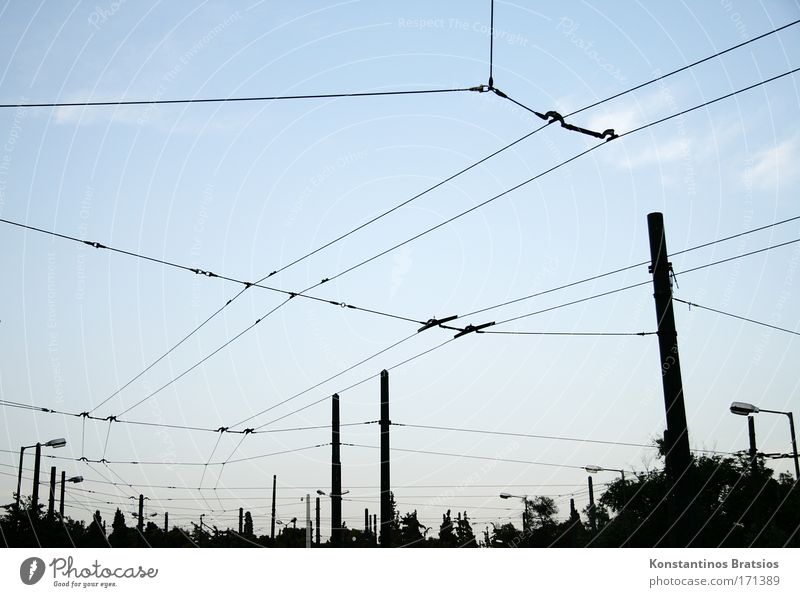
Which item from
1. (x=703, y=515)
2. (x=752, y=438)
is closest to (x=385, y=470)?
(x=703, y=515)

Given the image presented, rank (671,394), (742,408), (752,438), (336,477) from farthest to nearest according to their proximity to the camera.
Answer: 1. (752,438)
2. (336,477)
3. (742,408)
4. (671,394)

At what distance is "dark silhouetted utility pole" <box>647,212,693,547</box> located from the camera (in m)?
12.7

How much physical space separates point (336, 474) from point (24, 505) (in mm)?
20558

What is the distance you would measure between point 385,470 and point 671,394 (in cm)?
1385

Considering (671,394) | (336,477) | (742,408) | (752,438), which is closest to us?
(671,394)

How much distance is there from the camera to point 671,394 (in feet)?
43.7

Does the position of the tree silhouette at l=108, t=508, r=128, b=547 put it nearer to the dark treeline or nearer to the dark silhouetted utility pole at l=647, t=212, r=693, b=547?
the dark treeline

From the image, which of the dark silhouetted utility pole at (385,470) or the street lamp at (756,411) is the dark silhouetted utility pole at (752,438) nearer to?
the street lamp at (756,411)

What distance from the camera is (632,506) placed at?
37.7 metres

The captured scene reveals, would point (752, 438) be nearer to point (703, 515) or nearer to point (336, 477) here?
point (703, 515)

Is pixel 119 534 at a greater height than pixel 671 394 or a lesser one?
lesser

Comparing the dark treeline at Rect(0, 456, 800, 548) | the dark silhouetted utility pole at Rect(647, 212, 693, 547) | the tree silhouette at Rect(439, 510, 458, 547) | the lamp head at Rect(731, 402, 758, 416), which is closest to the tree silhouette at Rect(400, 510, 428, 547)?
the tree silhouette at Rect(439, 510, 458, 547)
